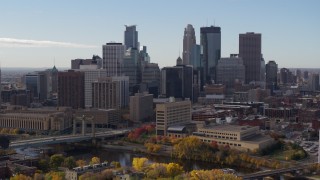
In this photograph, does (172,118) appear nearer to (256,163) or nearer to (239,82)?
(256,163)

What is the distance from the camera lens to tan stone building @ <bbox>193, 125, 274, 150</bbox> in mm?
33688

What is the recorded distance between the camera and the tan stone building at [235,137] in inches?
1326

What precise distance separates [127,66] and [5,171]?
137ft

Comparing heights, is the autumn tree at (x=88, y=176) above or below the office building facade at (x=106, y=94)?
below

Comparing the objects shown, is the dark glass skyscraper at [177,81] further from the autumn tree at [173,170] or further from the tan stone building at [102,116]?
the autumn tree at [173,170]

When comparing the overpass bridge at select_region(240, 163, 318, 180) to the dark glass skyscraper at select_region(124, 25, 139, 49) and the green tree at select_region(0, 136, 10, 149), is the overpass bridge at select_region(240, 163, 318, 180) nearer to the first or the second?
the green tree at select_region(0, 136, 10, 149)

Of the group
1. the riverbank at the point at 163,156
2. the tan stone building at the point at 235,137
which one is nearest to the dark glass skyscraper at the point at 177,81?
the riverbank at the point at 163,156

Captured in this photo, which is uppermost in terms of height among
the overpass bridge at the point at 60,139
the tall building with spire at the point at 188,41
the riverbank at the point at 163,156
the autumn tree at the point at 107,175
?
the tall building with spire at the point at 188,41

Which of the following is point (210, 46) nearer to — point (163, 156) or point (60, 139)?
point (60, 139)

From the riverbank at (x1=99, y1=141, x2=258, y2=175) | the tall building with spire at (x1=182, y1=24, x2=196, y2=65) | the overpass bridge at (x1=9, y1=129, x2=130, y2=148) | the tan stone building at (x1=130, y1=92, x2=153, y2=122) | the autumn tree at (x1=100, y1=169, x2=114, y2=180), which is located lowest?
the riverbank at (x1=99, y1=141, x2=258, y2=175)

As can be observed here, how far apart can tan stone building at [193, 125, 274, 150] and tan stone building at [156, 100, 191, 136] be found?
10.9 feet

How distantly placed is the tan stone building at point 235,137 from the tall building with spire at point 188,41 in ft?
168

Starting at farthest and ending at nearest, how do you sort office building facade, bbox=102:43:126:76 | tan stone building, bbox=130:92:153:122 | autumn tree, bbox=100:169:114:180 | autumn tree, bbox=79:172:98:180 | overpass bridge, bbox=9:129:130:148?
office building facade, bbox=102:43:126:76 < tan stone building, bbox=130:92:153:122 < overpass bridge, bbox=9:129:130:148 < autumn tree, bbox=100:169:114:180 < autumn tree, bbox=79:172:98:180

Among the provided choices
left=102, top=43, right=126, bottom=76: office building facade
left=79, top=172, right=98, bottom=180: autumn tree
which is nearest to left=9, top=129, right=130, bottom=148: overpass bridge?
left=79, top=172, right=98, bottom=180: autumn tree
